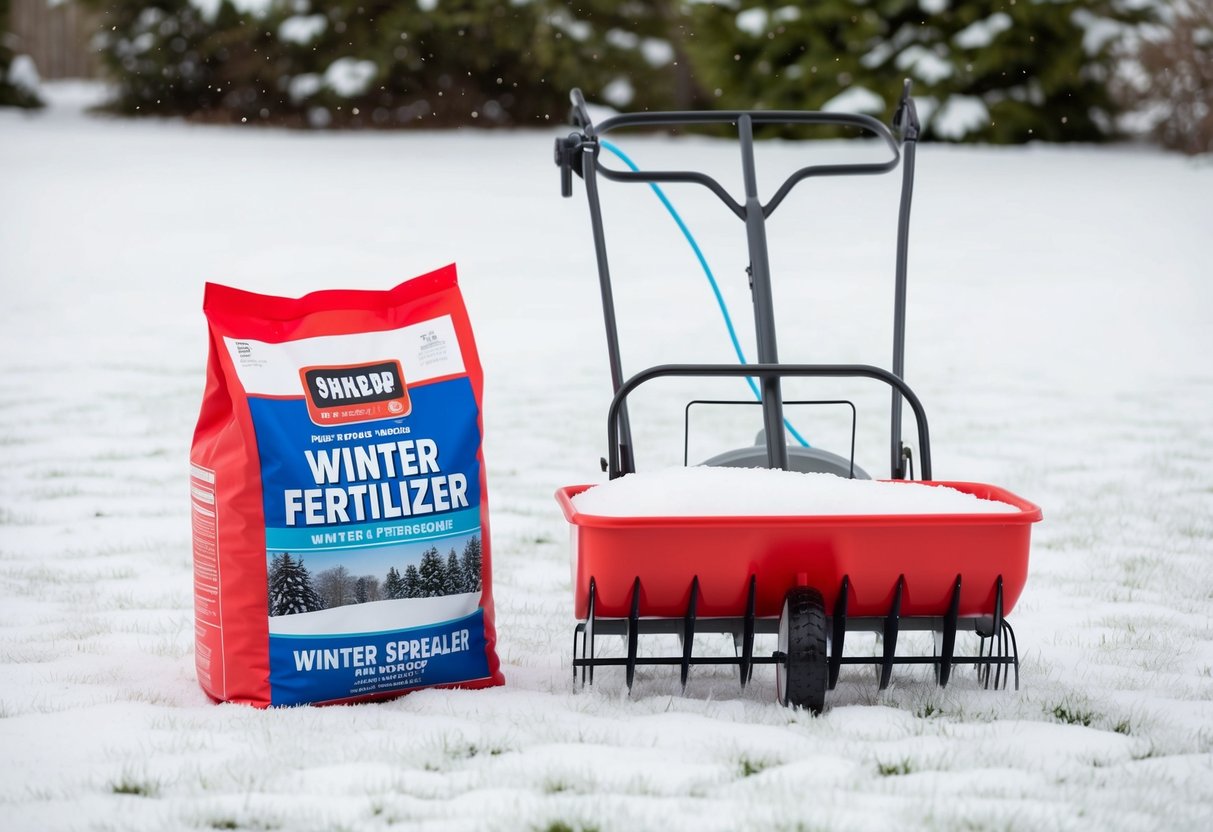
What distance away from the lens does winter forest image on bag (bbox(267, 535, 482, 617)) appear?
183 centimetres

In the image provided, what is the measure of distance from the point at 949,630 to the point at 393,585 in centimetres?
73

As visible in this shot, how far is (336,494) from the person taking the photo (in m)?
1.83

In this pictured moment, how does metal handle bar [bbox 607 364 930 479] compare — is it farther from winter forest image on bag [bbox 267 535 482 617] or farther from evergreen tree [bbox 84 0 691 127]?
evergreen tree [bbox 84 0 691 127]

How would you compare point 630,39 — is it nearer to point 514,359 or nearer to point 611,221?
point 611,221

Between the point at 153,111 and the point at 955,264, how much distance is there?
8.13 m

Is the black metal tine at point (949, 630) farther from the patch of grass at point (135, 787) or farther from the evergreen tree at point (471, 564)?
the patch of grass at point (135, 787)

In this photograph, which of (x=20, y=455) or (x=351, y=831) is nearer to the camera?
(x=351, y=831)

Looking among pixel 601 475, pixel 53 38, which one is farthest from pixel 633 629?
pixel 53 38

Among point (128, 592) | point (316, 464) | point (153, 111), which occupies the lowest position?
point (128, 592)

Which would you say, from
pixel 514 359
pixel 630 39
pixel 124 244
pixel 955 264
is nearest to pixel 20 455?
pixel 514 359

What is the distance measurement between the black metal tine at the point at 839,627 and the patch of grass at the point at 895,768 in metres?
0.19

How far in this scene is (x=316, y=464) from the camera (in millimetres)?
1827

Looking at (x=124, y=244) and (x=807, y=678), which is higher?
(x=124, y=244)

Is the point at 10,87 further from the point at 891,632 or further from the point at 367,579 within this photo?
the point at 891,632
